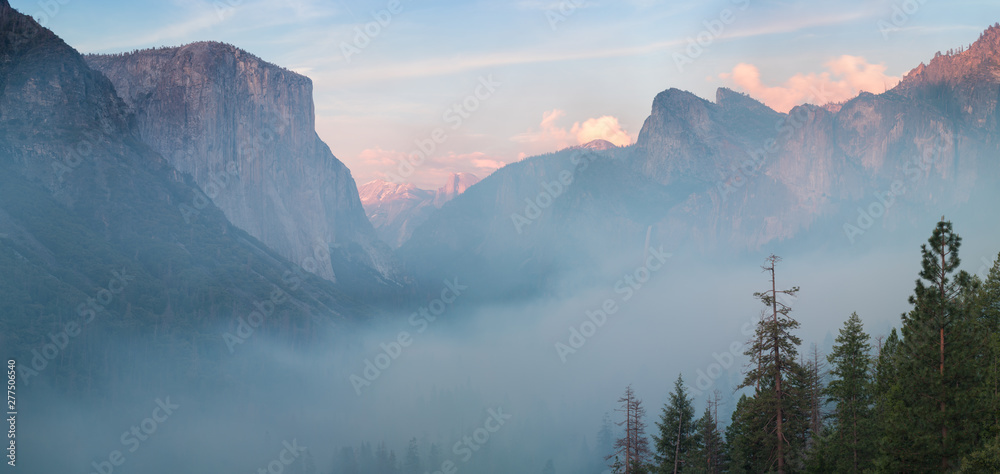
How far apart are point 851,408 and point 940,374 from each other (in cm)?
1262

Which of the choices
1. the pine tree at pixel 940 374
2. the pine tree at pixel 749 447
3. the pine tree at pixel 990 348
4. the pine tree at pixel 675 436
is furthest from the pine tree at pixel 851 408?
the pine tree at pixel 675 436

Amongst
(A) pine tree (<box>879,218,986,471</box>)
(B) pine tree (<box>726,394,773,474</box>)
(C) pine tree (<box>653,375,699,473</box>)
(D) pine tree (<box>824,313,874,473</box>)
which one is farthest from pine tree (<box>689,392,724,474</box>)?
(A) pine tree (<box>879,218,986,471</box>)

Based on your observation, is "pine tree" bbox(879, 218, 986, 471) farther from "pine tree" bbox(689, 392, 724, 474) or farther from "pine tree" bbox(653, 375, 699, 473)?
"pine tree" bbox(653, 375, 699, 473)

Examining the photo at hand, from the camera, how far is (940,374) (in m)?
38.3

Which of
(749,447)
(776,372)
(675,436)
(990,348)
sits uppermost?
(990,348)

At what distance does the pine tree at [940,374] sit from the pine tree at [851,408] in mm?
8577

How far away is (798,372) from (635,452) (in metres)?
19.4

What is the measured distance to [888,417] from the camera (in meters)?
40.3

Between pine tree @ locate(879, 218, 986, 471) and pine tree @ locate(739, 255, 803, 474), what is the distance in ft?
19.0

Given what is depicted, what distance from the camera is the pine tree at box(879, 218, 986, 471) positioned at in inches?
1494

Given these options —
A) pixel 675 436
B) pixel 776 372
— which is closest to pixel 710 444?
pixel 675 436

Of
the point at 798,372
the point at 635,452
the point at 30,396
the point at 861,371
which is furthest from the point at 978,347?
the point at 30,396

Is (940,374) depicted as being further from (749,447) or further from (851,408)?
(749,447)

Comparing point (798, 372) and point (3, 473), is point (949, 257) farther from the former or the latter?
point (3, 473)
